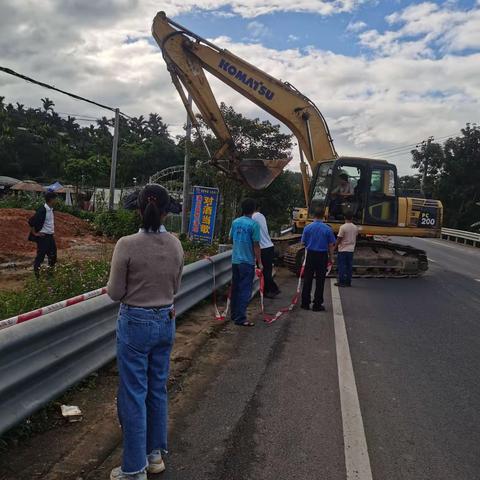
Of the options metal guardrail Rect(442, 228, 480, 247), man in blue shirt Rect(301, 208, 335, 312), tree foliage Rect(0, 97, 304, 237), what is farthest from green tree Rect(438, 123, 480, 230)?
man in blue shirt Rect(301, 208, 335, 312)

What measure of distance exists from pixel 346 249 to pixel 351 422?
7.22 metres

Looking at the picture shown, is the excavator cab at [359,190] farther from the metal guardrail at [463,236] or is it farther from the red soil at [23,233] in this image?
the metal guardrail at [463,236]

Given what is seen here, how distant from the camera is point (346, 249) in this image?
11055mm

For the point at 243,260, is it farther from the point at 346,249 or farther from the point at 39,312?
the point at 346,249

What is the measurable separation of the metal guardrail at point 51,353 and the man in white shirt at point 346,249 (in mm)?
7208

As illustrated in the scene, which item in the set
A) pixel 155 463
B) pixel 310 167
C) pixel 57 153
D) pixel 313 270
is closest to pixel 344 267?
pixel 313 270

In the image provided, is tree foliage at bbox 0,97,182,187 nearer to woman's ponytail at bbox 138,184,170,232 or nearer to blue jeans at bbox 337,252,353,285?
blue jeans at bbox 337,252,353,285

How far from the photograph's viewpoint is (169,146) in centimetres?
7569

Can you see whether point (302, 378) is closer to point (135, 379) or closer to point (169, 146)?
point (135, 379)

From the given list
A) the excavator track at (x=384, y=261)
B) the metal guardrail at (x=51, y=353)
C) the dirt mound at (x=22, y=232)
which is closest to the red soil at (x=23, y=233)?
the dirt mound at (x=22, y=232)

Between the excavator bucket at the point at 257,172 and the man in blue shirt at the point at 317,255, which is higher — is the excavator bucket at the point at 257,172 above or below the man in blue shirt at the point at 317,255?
above

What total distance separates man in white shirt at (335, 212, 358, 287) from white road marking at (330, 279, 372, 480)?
4.69m

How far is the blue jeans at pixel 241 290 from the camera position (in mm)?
7234

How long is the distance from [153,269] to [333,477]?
173 centimetres
